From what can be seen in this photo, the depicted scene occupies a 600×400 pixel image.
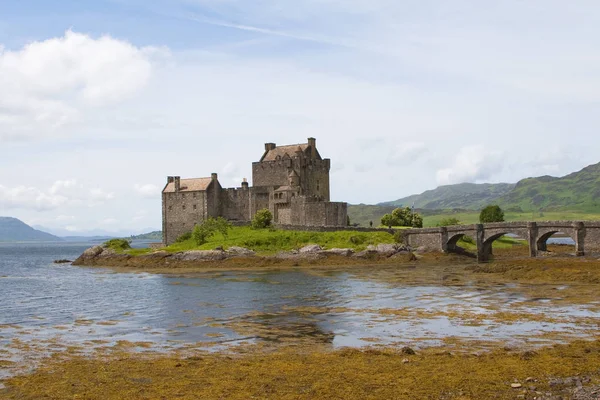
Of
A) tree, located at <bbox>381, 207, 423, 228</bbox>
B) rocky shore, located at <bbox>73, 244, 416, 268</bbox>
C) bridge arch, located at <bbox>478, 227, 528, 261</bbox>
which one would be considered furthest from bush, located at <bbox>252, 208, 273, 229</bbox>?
bridge arch, located at <bbox>478, 227, 528, 261</bbox>

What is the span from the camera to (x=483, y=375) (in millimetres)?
18891

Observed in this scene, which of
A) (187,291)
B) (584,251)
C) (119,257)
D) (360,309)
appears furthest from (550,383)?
(119,257)

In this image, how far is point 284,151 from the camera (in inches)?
3826

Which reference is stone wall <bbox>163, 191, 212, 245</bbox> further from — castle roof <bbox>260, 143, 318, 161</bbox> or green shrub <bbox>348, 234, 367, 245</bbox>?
green shrub <bbox>348, 234, 367, 245</bbox>

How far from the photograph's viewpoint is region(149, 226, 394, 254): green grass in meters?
77.9

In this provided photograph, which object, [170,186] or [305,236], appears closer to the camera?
[305,236]

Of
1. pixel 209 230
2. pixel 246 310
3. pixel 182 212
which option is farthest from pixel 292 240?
pixel 246 310

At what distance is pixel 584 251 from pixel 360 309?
141 ft

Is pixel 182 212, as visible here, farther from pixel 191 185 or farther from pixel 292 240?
pixel 292 240

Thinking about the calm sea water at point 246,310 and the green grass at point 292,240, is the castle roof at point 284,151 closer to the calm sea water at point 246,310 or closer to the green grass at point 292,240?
the green grass at point 292,240

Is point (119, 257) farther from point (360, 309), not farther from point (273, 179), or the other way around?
point (360, 309)

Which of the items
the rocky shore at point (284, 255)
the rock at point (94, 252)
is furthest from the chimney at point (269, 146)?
the rock at point (94, 252)

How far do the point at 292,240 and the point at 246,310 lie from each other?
140ft

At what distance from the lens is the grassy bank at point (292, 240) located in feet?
255
